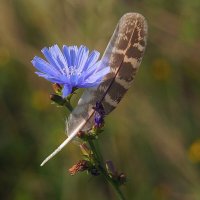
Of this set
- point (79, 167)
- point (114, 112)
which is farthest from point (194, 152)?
point (79, 167)

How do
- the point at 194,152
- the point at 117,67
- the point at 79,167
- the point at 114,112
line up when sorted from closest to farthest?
the point at 117,67, the point at 79,167, the point at 194,152, the point at 114,112

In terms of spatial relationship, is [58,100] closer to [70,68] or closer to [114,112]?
[70,68]

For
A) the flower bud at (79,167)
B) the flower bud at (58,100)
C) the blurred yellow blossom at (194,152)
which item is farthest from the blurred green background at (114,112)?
the flower bud at (58,100)

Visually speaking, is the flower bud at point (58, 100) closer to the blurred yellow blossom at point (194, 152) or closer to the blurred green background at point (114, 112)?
the blurred green background at point (114, 112)

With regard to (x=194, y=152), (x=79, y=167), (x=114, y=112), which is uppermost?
(x=79, y=167)

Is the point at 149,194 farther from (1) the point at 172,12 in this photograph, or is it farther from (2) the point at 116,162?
(1) the point at 172,12

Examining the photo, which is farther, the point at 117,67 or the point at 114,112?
the point at 114,112
